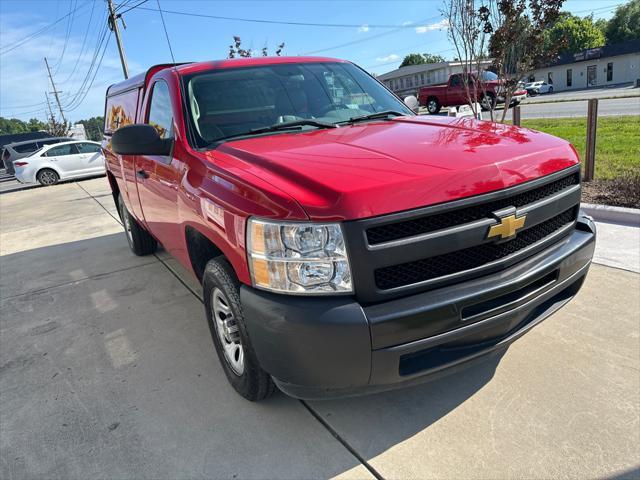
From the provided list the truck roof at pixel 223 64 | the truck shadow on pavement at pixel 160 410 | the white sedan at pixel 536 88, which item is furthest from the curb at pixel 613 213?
the white sedan at pixel 536 88

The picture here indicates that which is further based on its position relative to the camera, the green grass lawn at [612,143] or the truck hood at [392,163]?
the green grass lawn at [612,143]

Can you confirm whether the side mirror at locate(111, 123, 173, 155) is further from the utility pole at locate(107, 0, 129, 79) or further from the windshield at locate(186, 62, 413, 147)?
the utility pole at locate(107, 0, 129, 79)

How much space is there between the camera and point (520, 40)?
727 centimetres

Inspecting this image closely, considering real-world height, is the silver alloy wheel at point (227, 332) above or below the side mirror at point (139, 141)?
below

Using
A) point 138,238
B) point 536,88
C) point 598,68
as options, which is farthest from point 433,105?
point 598,68

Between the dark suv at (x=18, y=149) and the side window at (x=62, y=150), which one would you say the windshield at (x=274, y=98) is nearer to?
the side window at (x=62, y=150)

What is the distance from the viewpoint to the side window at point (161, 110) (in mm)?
3307

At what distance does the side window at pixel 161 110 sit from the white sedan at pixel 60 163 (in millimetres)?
14705

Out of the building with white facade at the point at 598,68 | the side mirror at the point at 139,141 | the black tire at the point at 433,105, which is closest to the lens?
the side mirror at the point at 139,141

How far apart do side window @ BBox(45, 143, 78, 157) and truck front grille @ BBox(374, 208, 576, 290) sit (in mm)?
17955

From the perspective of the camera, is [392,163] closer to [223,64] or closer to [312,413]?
[312,413]

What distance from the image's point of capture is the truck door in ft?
10.3

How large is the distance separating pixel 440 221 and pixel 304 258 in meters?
0.61

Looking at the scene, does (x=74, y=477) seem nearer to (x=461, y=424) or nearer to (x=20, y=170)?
(x=461, y=424)
